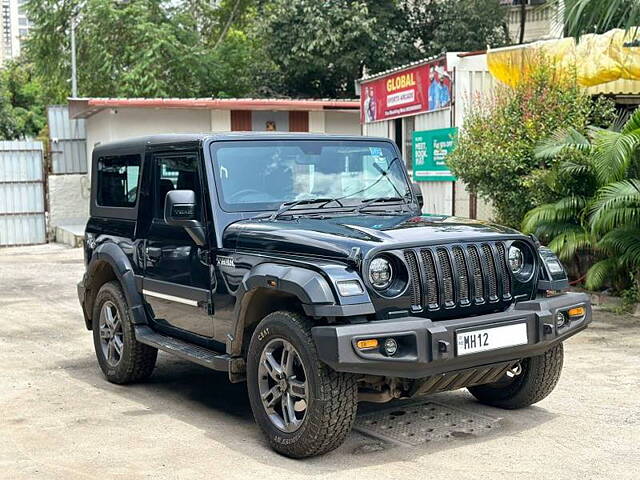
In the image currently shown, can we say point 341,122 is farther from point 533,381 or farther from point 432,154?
point 533,381

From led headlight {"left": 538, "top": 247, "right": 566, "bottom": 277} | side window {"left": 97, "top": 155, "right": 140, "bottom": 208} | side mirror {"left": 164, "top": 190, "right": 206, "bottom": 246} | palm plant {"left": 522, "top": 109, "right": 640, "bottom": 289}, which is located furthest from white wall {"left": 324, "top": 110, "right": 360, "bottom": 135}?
led headlight {"left": 538, "top": 247, "right": 566, "bottom": 277}

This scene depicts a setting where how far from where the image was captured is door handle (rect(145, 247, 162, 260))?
6.58 metres

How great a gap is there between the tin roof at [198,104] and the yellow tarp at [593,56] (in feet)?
37.2

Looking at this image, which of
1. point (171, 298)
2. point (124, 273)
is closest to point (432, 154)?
point (124, 273)

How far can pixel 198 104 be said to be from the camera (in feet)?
73.1

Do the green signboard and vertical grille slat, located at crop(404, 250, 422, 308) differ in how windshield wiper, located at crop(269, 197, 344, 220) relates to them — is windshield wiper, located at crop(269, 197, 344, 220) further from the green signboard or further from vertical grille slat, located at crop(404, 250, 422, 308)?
the green signboard

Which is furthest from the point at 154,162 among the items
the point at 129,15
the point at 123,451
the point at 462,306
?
the point at 129,15

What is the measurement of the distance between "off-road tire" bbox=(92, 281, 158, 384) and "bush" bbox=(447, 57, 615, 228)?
218 inches

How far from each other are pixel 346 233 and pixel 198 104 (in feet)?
57.8

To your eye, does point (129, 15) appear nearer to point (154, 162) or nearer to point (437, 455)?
point (154, 162)

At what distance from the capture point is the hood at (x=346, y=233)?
5.11 m

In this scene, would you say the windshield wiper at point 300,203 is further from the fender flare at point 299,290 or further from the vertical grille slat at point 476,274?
the vertical grille slat at point 476,274

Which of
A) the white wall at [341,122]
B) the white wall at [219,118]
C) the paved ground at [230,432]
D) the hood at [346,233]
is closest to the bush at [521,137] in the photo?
the paved ground at [230,432]

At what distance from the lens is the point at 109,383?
23.8ft
